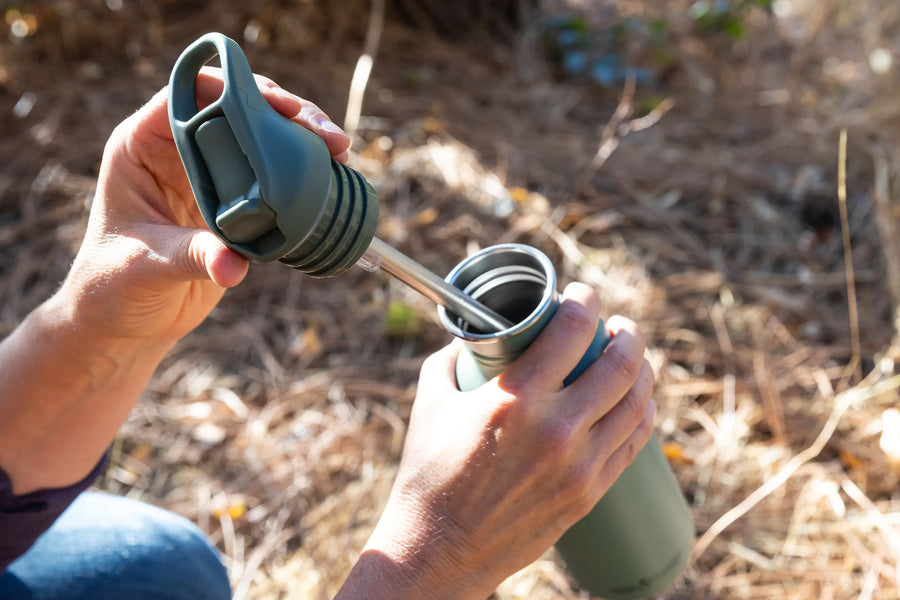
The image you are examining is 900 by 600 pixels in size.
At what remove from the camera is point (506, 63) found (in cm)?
338

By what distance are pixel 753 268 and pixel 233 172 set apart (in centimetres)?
195

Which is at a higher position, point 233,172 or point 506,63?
point 233,172

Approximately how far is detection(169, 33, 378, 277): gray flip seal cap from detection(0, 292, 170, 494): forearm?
0.40 meters

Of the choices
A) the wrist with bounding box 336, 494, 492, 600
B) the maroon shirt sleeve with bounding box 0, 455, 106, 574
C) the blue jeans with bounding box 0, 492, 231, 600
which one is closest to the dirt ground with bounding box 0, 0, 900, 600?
the blue jeans with bounding box 0, 492, 231, 600

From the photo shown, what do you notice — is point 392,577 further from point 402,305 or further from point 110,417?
point 402,305

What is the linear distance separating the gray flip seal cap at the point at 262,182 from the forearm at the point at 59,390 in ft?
1.32

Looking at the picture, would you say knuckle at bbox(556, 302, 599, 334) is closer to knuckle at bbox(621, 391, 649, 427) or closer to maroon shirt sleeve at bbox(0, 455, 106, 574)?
knuckle at bbox(621, 391, 649, 427)

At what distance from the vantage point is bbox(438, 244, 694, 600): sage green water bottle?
2.94 ft

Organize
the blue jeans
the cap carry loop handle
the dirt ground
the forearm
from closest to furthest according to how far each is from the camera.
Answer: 1. the cap carry loop handle
2. the forearm
3. the blue jeans
4. the dirt ground

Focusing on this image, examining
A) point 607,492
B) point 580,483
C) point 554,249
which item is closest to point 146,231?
point 580,483

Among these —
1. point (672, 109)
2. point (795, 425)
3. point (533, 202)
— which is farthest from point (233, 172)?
point (672, 109)

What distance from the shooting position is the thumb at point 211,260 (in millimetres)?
707

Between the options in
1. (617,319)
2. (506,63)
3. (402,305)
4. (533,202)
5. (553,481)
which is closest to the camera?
(553,481)

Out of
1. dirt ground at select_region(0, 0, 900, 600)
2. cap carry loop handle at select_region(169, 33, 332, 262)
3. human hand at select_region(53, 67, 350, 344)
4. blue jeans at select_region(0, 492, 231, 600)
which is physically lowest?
dirt ground at select_region(0, 0, 900, 600)
